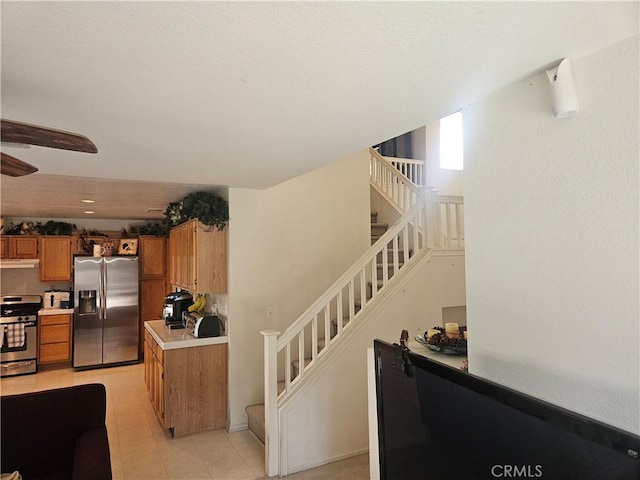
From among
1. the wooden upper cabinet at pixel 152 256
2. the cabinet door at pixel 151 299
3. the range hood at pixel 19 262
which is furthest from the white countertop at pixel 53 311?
the wooden upper cabinet at pixel 152 256

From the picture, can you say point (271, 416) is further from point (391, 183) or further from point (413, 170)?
point (413, 170)

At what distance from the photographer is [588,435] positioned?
836 millimetres

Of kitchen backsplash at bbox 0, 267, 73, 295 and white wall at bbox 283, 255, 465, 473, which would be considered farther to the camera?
kitchen backsplash at bbox 0, 267, 73, 295

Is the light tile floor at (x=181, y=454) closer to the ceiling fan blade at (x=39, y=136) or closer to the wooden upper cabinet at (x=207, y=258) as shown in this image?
the wooden upper cabinet at (x=207, y=258)

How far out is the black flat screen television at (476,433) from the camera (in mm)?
830

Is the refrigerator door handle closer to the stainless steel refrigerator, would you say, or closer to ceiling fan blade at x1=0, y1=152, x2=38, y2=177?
the stainless steel refrigerator

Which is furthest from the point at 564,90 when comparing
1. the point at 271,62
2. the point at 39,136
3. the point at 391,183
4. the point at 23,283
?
the point at 23,283

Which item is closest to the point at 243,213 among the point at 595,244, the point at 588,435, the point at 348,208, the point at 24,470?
the point at 348,208

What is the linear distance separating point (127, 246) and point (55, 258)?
3.34 ft

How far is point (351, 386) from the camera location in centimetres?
331

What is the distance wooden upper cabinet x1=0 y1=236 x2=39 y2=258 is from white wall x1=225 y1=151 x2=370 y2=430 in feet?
13.1

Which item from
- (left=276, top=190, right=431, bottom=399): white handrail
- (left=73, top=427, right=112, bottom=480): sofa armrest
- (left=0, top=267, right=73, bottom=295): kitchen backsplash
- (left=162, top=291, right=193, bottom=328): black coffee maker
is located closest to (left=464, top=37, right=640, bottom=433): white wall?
(left=276, top=190, right=431, bottom=399): white handrail

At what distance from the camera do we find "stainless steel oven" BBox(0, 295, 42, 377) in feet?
18.0

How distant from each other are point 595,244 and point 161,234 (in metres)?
6.40
